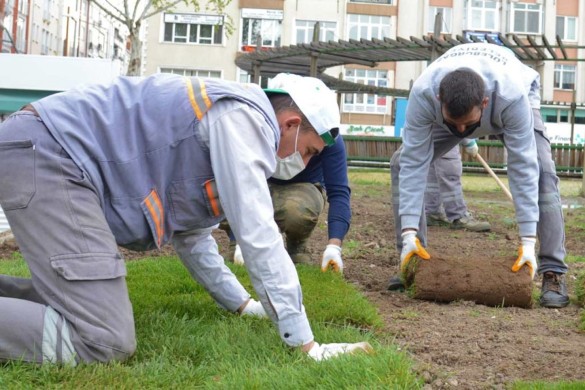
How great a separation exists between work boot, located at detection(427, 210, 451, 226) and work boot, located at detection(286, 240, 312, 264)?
324cm

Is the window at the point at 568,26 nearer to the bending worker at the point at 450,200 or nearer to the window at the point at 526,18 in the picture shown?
the window at the point at 526,18

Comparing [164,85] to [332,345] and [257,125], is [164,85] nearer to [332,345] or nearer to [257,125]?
[257,125]

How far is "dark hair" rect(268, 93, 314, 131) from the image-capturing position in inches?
126

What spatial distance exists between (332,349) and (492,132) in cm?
219

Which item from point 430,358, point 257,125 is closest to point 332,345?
point 430,358

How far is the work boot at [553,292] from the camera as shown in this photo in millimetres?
4699

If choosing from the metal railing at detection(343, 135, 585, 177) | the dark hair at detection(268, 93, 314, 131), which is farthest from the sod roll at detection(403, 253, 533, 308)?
the metal railing at detection(343, 135, 585, 177)

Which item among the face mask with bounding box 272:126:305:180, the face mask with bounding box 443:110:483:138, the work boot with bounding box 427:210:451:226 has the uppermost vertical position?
the face mask with bounding box 443:110:483:138

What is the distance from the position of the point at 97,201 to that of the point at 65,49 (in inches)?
2297

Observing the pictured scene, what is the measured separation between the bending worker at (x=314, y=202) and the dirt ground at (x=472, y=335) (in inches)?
14.0

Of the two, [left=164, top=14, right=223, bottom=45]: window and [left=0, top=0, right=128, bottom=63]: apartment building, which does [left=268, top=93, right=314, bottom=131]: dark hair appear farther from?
[left=164, top=14, right=223, bottom=45]: window

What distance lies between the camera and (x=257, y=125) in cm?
293

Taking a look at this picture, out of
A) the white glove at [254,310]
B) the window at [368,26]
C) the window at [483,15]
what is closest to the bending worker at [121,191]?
the white glove at [254,310]

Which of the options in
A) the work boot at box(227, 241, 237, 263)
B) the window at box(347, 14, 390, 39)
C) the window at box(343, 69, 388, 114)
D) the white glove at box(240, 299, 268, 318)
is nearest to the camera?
the white glove at box(240, 299, 268, 318)
